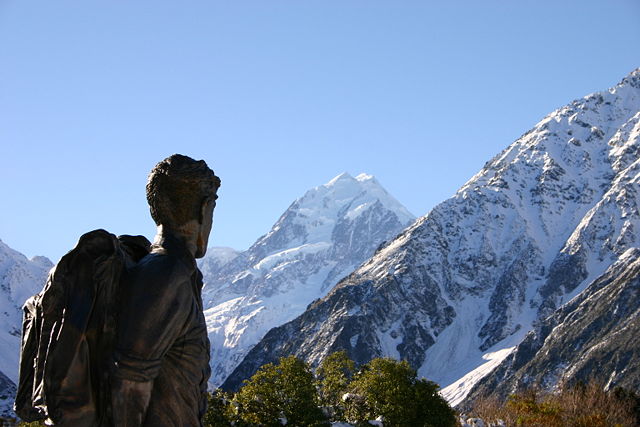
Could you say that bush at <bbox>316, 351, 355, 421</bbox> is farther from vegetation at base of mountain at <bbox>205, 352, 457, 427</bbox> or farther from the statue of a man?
the statue of a man

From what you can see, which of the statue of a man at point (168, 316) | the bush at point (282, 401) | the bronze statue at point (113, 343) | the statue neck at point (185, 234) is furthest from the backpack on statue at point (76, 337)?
the bush at point (282, 401)

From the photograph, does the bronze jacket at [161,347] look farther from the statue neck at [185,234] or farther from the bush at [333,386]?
the bush at [333,386]

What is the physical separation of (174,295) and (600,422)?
188 feet

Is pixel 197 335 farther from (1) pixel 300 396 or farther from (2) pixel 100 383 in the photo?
(1) pixel 300 396

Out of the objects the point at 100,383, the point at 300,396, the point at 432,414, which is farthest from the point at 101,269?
the point at 432,414

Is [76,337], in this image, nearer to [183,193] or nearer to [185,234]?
[185,234]

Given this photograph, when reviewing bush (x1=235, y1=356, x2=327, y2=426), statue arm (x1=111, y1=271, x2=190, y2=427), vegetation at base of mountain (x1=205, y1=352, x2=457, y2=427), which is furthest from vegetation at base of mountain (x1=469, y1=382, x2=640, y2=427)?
statue arm (x1=111, y1=271, x2=190, y2=427)

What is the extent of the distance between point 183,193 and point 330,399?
50.7 meters

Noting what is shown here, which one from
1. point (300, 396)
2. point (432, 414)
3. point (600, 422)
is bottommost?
point (600, 422)

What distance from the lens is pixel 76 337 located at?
5.84 metres

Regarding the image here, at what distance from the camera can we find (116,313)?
19.7 feet

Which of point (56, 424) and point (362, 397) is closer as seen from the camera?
point (56, 424)

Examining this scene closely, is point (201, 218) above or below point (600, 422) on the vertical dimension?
above

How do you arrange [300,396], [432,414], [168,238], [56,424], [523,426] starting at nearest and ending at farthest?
[56,424], [168,238], [300,396], [432,414], [523,426]
